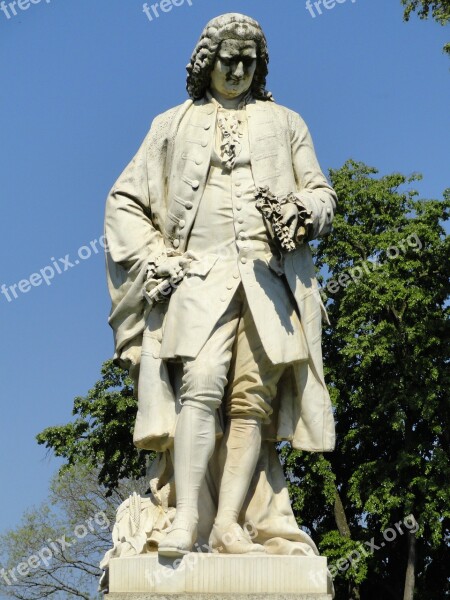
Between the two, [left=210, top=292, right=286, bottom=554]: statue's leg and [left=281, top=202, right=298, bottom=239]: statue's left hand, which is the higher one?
[left=281, top=202, right=298, bottom=239]: statue's left hand

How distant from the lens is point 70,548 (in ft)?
111

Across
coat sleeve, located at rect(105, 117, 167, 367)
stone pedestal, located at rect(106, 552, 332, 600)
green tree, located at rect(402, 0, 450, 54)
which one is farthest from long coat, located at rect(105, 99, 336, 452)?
green tree, located at rect(402, 0, 450, 54)

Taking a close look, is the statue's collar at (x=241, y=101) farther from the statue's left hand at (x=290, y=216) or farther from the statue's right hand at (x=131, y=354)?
the statue's right hand at (x=131, y=354)

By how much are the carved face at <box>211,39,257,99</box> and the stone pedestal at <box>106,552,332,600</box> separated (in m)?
3.44

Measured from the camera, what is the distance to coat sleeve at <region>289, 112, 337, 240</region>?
357 inches

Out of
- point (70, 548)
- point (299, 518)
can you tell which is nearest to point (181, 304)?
point (299, 518)

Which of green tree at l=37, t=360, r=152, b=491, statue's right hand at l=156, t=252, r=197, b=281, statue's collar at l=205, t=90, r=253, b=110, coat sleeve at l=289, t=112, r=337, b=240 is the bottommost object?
green tree at l=37, t=360, r=152, b=491

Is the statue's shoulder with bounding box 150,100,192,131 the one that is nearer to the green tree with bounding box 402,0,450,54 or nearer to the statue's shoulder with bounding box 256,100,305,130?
the statue's shoulder with bounding box 256,100,305,130

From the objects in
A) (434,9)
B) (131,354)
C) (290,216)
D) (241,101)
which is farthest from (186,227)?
(434,9)

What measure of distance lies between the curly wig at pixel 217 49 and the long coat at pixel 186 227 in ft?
0.39

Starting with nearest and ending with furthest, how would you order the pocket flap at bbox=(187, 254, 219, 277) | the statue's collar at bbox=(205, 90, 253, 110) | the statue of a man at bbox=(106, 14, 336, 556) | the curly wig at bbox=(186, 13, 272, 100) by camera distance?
the statue of a man at bbox=(106, 14, 336, 556)
the pocket flap at bbox=(187, 254, 219, 277)
the curly wig at bbox=(186, 13, 272, 100)
the statue's collar at bbox=(205, 90, 253, 110)

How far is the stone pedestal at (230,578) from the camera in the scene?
8.15m

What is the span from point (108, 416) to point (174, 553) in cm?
2355

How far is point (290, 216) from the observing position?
8719mm
